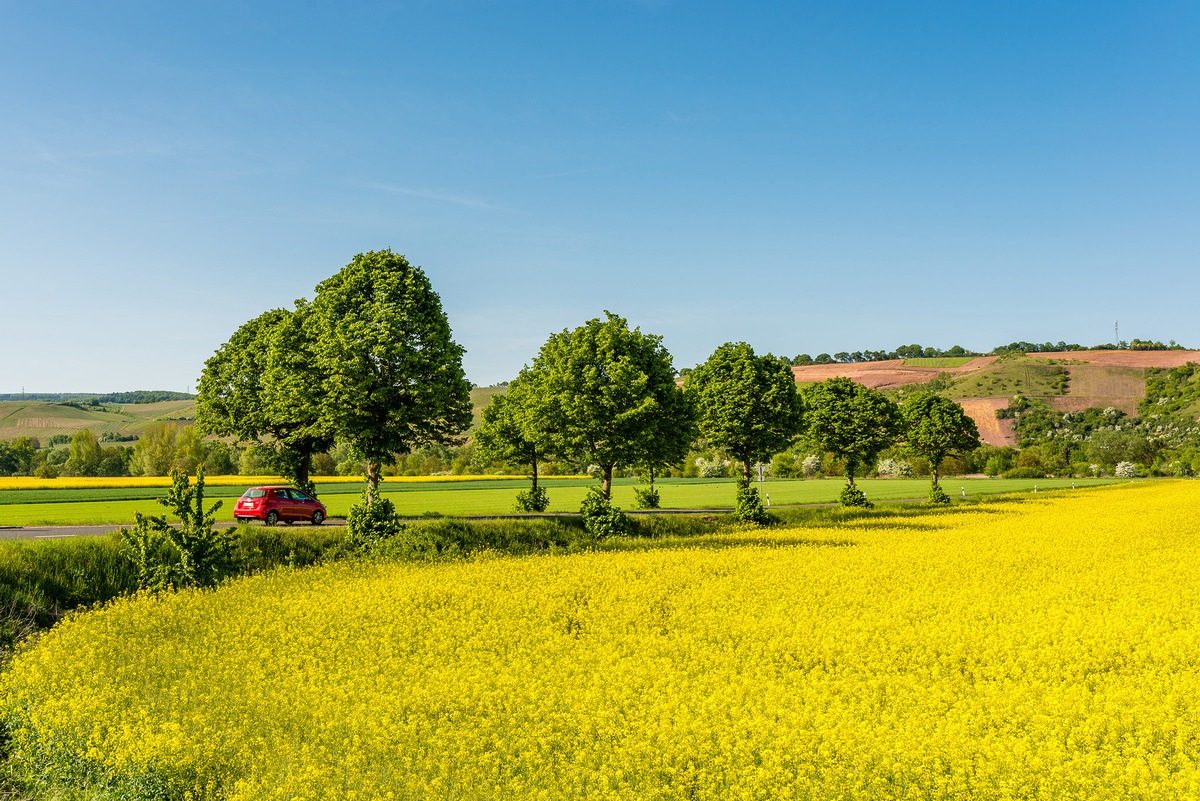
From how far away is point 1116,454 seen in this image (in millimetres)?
119188

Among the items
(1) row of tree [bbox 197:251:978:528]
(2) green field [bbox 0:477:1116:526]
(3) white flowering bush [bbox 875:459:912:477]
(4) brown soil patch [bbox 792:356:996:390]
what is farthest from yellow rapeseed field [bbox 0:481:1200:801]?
(4) brown soil patch [bbox 792:356:996:390]

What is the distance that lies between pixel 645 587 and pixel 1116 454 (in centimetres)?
12813

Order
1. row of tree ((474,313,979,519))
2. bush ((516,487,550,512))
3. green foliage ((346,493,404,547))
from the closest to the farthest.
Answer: green foliage ((346,493,404,547)), row of tree ((474,313,979,519)), bush ((516,487,550,512))

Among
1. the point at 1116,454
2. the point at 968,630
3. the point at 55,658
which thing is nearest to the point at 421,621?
the point at 55,658

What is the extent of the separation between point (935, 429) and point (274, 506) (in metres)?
51.5

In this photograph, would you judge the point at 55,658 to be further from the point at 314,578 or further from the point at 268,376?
the point at 268,376

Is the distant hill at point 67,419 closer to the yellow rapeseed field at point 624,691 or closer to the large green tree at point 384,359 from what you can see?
the large green tree at point 384,359

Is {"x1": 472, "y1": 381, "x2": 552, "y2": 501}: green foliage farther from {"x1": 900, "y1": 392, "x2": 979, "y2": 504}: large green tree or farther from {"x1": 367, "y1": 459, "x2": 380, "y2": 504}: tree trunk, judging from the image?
{"x1": 900, "y1": 392, "x2": 979, "y2": 504}: large green tree

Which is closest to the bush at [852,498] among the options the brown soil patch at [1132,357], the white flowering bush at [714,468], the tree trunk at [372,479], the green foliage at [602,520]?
the green foliage at [602,520]

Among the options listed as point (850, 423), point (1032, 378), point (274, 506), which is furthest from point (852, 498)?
point (1032, 378)

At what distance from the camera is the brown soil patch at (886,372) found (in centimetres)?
16200

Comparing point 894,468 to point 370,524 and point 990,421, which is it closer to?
point 990,421

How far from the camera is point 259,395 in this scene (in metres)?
37.6

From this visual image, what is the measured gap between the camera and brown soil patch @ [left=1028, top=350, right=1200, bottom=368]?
509 ft
